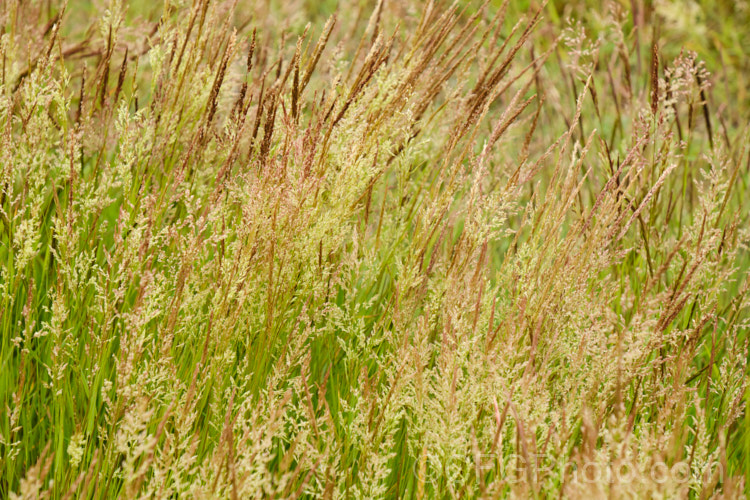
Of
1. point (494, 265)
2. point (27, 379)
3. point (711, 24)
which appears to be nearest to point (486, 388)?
point (27, 379)

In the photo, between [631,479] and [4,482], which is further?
[4,482]

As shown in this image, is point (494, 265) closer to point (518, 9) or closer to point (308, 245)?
point (308, 245)

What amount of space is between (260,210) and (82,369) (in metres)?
0.49

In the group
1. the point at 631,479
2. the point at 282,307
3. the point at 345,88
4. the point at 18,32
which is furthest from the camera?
the point at 18,32

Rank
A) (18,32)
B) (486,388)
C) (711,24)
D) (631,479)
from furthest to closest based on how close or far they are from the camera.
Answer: (711,24) → (18,32) → (486,388) → (631,479)

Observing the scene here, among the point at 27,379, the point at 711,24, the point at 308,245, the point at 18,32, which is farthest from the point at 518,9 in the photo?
the point at 27,379

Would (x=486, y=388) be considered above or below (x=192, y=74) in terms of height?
below

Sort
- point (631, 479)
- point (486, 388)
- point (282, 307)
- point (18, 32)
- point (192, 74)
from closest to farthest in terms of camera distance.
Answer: point (631, 479)
point (486, 388)
point (282, 307)
point (192, 74)
point (18, 32)

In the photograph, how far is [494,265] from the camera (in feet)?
7.69

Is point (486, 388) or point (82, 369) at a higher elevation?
point (486, 388)

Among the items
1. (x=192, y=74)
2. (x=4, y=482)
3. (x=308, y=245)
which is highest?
(x=192, y=74)

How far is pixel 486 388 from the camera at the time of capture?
1.19 metres

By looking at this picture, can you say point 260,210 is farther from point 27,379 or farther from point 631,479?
point 631,479

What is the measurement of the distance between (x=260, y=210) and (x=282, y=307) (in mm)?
205
